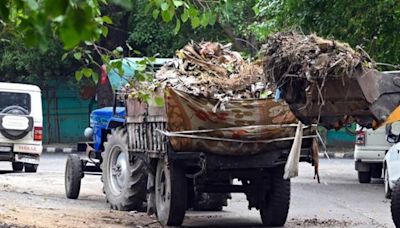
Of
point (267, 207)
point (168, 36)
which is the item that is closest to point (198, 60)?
point (267, 207)

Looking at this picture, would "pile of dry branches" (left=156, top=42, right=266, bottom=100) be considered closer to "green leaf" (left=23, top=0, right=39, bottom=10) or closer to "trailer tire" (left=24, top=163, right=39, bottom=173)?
"green leaf" (left=23, top=0, right=39, bottom=10)

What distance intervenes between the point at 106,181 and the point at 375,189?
6.69 meters

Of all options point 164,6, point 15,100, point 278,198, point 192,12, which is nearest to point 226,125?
point 278,198

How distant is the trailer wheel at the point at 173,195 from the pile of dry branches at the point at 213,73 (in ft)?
3.48

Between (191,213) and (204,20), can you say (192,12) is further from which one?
(191,213)

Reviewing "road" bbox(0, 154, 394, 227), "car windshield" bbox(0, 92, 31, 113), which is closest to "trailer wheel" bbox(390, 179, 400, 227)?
"road" bbox(0, 154, 394, 227)

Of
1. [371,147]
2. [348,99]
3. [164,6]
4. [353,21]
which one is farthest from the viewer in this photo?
[371,147]

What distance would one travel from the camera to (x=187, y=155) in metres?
10.4

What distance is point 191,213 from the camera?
12.9 metres

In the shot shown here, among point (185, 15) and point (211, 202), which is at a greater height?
point (185, 15)

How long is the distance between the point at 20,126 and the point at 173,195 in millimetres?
8309

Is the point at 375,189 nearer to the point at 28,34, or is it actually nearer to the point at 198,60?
the point at 198,60

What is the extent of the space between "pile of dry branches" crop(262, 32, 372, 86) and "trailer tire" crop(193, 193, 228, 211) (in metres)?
4.88

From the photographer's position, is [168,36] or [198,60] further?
[168,36]
